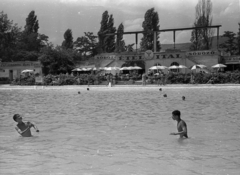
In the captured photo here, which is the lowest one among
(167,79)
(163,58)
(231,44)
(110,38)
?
(167,79)

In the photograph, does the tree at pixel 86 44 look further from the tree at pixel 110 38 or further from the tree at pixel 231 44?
the tree at pixel 231 44

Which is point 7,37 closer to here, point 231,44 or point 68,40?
point 68,40

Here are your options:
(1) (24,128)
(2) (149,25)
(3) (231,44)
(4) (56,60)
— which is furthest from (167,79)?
(1) (24,128)

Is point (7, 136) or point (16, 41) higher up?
point (16, 41)

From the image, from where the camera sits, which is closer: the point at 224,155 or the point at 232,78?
the point at 224,155

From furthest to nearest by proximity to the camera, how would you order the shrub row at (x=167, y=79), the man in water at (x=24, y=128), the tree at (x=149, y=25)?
1. the tree at (x=149, y=25)
2. the shrub row at (x=167, y=79)
3. the man in water at (x=24, y=128)

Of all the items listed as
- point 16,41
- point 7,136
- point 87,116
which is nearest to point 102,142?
point 7,136

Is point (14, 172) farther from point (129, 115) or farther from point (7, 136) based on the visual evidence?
point (129, 115)

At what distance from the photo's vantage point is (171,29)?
47.9m

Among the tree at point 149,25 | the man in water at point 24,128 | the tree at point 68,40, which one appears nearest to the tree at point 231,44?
the tree at point 149,25

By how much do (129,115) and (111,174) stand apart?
830cm

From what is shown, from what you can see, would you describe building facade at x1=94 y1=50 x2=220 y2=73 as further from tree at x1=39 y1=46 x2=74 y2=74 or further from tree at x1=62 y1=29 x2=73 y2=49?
tree at x1=62 y1=29 x2=73 y2=49

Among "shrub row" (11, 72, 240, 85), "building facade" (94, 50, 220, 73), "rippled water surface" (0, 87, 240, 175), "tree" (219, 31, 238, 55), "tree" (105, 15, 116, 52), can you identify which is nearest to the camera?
"rippled water surface" (0, 87, 240, 175)

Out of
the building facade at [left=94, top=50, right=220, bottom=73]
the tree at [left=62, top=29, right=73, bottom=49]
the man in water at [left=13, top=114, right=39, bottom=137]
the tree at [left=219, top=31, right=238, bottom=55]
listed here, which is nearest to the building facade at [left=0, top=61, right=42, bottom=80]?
the building facade at [left=94, top=50, right=220, bottom=73]
